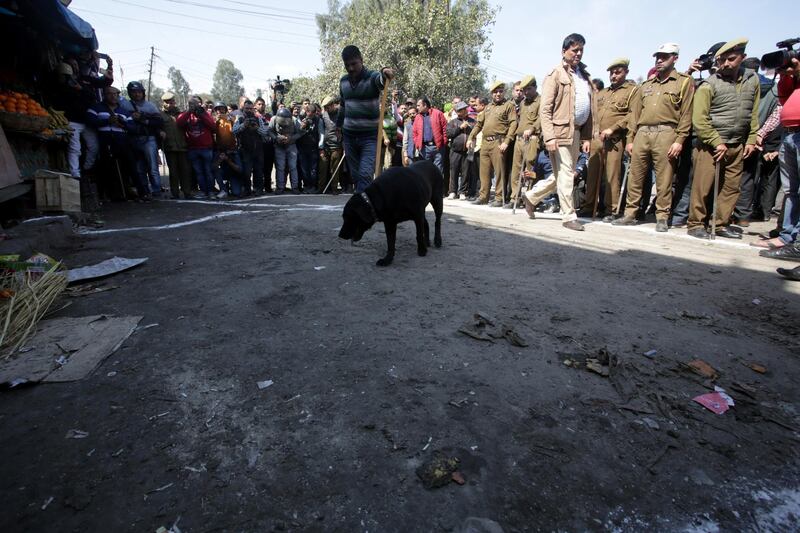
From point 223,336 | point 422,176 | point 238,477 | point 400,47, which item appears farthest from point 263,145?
point 400,47

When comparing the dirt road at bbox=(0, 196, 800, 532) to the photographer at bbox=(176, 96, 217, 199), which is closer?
the dirt road at bbox=(0, 196, 800, 532)

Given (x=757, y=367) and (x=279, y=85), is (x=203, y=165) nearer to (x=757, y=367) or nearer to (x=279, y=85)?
(x=279, y=85)

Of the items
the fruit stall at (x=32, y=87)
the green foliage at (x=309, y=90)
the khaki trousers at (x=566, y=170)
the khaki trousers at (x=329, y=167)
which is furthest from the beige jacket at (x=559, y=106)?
the green foliage at (x=309, y=90)

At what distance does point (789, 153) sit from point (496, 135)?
473 centimetres

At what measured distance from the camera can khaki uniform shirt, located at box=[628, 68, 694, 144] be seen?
5590mm

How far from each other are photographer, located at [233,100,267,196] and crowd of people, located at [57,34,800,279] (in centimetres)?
3

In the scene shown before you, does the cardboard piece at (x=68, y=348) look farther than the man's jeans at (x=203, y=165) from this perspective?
No

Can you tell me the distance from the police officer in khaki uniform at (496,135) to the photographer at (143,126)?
6.75 metres

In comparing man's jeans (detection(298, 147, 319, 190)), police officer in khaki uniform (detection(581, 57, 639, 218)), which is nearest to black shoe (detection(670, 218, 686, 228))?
police officer in khaki uniform (detection(581, 57, 639, 218))

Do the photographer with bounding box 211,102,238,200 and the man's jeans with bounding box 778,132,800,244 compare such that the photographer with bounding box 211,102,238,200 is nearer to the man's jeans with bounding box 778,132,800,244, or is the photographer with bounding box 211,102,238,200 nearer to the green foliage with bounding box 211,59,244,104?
the man's jeans with bounding box 778,132,800,244

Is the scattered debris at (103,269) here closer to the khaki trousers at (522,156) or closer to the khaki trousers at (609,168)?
the khaki trousers at (522,156)

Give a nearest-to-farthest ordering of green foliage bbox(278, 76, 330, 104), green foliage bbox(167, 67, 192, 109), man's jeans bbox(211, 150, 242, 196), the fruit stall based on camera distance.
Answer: the fruit stall → man's jeans bbox(211, 150, 242, 196) → green foliage bbox(278, 76, 330, 104) → green foliage bbox(167, 67, 192, 109)

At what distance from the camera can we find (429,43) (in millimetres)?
27156

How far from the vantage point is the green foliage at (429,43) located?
26.6 metres
